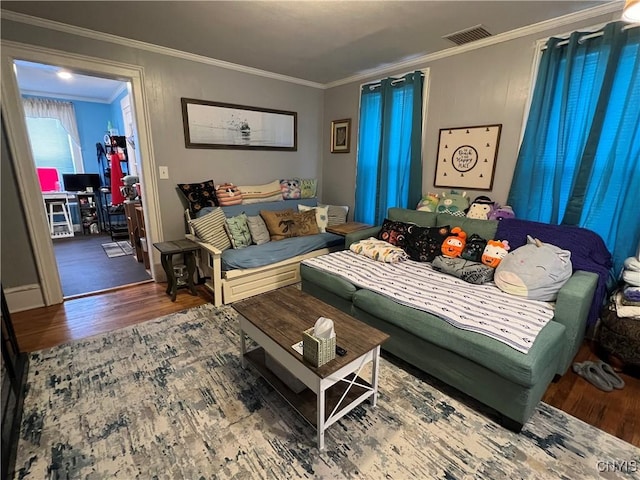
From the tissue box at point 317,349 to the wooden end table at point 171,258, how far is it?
6.51ft

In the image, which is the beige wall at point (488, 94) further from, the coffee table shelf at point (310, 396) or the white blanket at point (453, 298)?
the coffee table shelf at point (310, 396)

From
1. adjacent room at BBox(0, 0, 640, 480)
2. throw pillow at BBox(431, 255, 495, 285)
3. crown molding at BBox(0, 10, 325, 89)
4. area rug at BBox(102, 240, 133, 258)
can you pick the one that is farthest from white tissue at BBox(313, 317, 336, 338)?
area rug at BBox(102, 240, 133, 258)

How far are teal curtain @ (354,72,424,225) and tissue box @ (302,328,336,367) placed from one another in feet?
7.85

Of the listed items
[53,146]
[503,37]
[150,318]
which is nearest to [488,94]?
[503,37]

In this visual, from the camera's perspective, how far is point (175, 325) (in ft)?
8.27

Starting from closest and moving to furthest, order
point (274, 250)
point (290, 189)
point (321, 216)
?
point (274, 250) → point (321, 216) → point (290, 189)

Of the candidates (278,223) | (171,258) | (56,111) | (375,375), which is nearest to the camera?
(375,375)

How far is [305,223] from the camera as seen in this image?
139 inches

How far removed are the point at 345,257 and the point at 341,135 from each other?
2.06 m

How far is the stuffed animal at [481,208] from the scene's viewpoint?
2.69 meters

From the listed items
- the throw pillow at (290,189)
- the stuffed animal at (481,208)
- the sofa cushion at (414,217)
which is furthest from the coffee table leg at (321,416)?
A: the throw pillow at (290,189)

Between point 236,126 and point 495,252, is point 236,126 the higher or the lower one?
the higher one

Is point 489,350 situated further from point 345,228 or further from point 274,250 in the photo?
point 345,228

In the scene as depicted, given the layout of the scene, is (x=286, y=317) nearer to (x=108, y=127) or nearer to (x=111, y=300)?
(x=111, y=300)
